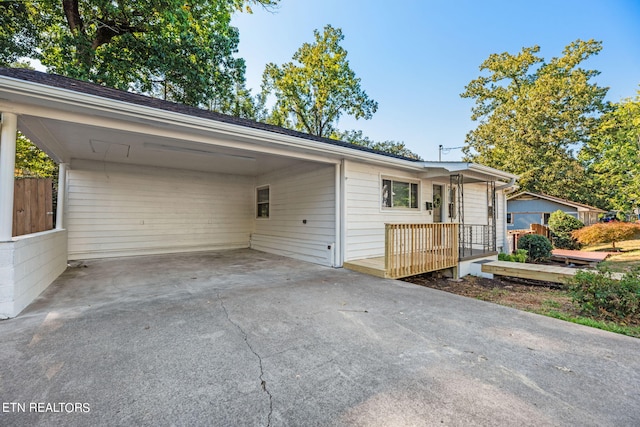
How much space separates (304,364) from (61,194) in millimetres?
7415

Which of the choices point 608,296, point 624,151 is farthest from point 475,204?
point 624,151

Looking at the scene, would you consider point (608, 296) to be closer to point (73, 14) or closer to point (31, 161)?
point (73, 14)

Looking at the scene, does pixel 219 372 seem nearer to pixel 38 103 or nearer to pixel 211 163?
pixel 38 103

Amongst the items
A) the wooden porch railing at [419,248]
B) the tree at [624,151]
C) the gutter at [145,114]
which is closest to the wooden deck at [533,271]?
the wooden porch railing at [419,248]

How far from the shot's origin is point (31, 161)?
35.9 feet

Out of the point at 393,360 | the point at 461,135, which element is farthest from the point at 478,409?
the point at 461,135

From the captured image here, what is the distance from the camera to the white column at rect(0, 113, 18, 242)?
3.16 metres

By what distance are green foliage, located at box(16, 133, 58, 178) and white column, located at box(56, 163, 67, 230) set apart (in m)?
5.52

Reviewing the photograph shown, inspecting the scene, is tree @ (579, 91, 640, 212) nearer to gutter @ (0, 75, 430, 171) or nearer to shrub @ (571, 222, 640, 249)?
shrub @ (571, 222, 640, 249)

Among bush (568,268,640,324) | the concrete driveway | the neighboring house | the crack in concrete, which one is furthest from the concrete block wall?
the neighboring house

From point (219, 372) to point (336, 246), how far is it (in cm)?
445

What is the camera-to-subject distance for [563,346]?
250 cm

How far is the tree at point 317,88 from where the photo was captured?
20594mm

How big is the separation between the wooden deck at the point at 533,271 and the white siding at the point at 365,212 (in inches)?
98.8
